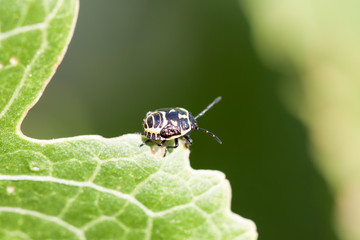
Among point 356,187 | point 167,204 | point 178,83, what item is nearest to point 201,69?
point 178,83

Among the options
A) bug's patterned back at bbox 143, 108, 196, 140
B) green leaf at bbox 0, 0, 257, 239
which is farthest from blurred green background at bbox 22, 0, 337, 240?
green leaf at bbox 0, 0, 257, 239

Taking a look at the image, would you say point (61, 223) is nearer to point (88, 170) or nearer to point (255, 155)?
point (88, 170)

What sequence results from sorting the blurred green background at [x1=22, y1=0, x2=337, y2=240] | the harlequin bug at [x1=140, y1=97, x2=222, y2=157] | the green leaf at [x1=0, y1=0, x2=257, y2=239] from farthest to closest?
the blurred green background at [x1=22, y1=0, x2=337, y2=240] < the harlequin bug at [x1=140, y1=97, x2=222, y2=157] < the green leaf at [x1=0, y1=0, x2=257, y2=239]

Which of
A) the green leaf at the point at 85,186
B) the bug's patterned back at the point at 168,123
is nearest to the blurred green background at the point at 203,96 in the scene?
the bug's patterned back at the point at 168,123

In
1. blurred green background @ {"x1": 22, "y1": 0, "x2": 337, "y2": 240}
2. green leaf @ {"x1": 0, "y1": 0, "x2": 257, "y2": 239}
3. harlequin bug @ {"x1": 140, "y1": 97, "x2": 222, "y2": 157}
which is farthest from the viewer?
blurred green background @ {"x1": 22, "y1": 0, "x2": 337, "y2": 240}

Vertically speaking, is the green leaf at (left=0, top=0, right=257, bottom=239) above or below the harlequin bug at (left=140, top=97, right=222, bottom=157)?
below

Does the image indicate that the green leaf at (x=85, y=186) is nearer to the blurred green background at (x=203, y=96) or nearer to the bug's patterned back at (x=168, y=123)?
the bug's patterned back at (x=168, y=123)

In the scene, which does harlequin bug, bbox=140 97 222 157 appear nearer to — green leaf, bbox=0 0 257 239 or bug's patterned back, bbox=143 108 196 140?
bug's patterned back, bbox=143 108 196 140

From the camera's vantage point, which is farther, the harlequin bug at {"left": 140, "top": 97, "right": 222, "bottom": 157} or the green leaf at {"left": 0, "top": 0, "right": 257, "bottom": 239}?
the harlequin bug at {"left": 140, "top": 97, "right": 222, "bottom": 157}
